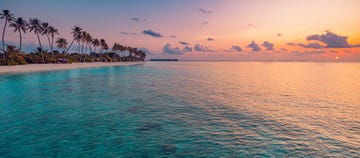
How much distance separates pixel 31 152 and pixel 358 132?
56.9 ft

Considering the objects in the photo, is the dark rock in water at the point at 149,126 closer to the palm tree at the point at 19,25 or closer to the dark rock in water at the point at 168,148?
the dark rock in water at the point at 168,148

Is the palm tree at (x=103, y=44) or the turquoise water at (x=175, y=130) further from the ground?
the palm tree at (x=103, y=44)

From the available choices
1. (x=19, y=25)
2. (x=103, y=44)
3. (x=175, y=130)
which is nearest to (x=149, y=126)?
(x=175, y=130)

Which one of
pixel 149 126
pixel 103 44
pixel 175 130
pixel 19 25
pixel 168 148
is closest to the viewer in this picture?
pixel 168 148

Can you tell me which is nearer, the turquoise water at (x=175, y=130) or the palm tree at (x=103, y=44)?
the turquoise water at (x=175, y=130)

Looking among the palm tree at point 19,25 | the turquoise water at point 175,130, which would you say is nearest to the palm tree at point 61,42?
the palm tree at point 19,25

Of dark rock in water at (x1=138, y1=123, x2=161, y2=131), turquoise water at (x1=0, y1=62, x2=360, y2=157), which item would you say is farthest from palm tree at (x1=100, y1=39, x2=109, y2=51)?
dark rock in water at (x1=138, y1=123, x2=161, y2=131)

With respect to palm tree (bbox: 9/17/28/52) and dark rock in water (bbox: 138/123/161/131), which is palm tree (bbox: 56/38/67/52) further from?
dark rock in water (bbox: 138/123/161/131)

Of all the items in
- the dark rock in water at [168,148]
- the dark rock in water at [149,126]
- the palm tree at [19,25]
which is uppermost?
the palm tree at [19,25]

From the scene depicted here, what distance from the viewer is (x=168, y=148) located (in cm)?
906

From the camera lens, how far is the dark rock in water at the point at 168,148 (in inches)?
341

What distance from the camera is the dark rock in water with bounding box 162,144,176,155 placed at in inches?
341

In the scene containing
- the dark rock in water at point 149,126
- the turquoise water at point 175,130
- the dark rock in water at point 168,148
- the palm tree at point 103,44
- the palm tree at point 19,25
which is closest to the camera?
the dark rock in water at point 168,148

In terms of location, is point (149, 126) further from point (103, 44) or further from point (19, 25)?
point (103, 44)
